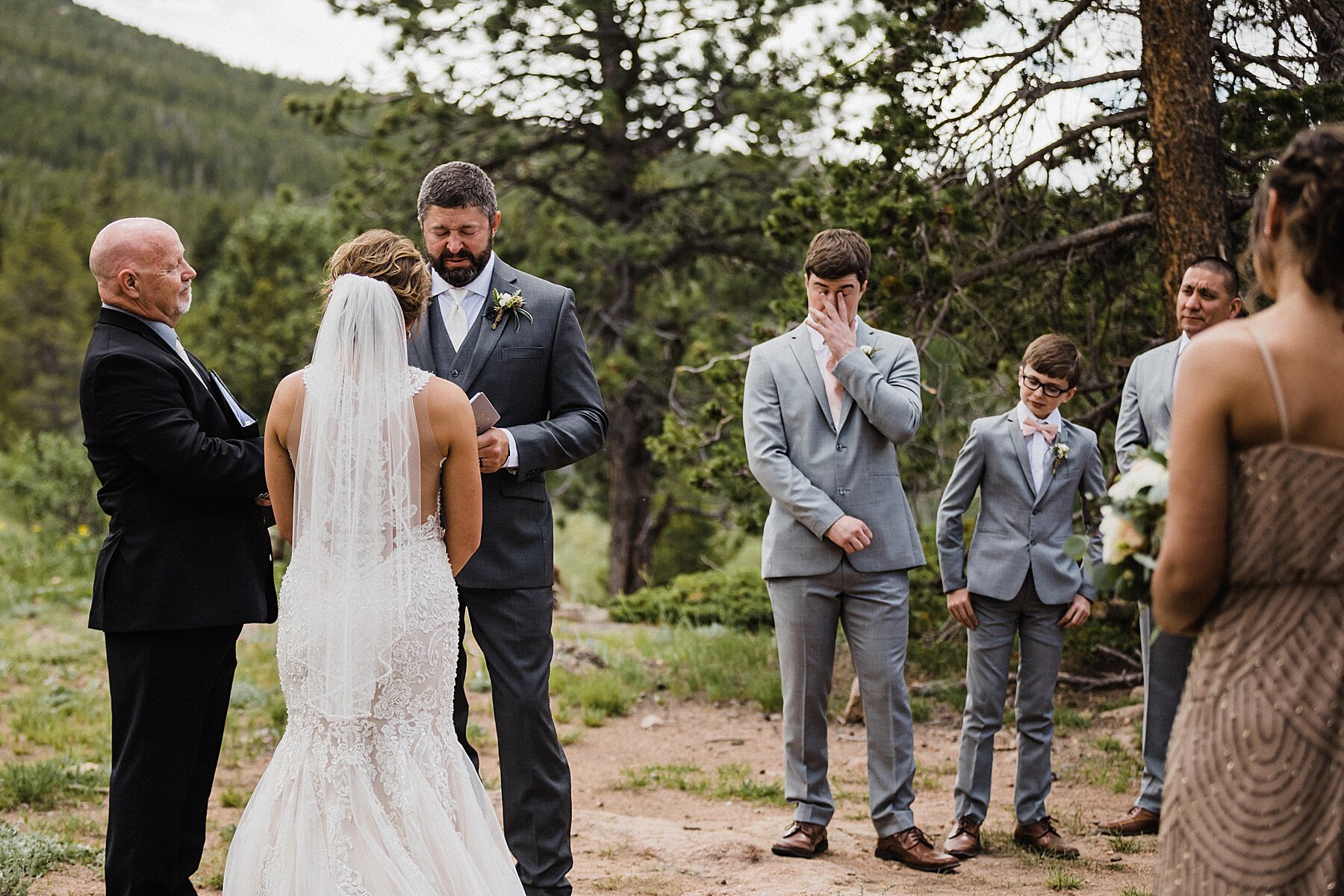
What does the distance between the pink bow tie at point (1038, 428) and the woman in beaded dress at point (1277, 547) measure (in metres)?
2.86

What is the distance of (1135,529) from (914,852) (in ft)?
8.64

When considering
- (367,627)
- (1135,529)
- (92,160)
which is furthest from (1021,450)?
(92,160)

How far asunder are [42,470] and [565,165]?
8707mm

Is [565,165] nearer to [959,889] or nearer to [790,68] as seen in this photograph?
[790,68]

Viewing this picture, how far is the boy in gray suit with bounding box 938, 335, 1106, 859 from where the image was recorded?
5.11 meters

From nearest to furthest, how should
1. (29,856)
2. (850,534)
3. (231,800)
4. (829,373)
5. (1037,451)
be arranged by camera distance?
(850,534) < (29,856) < (829,373) < (1037,451) < (231,800)

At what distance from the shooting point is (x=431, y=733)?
3646 millimetres

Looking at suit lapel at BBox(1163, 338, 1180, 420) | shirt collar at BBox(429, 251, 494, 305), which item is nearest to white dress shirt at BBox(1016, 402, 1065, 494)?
suit lapel at BBox(1163, 338, 1180, 420)

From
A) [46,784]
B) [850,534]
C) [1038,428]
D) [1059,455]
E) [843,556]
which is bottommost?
[46,784]

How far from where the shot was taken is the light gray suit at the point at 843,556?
491 centimetres

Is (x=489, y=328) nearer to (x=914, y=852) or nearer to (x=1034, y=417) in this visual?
(x=1034, y=417)

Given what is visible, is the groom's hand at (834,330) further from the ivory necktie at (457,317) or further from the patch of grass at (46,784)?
the patch of grass at (46,784)

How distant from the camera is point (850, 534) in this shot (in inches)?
190

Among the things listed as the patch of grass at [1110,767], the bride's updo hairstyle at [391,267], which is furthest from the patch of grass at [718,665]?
the bride's updo hairstyle at [391,267]
